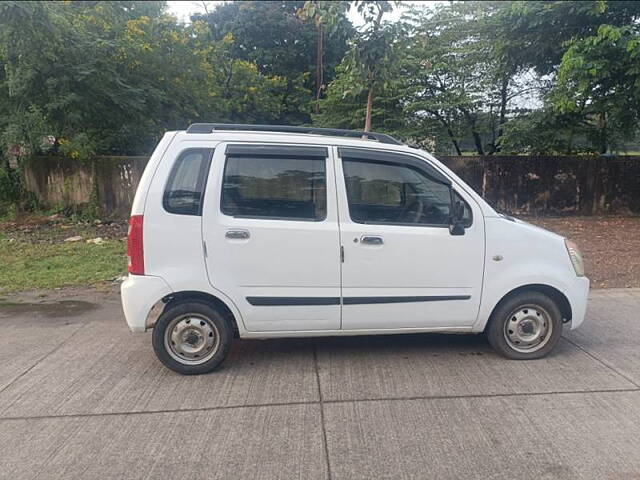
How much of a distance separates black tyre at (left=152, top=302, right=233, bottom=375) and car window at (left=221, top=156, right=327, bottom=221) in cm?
86

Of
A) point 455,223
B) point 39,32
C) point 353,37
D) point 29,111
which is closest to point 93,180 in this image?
point 29,111

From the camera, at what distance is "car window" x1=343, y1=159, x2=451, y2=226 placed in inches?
169

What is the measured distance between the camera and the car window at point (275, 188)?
13.7 ft

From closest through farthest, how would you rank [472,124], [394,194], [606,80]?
[394,194], [606,80], [472,124]

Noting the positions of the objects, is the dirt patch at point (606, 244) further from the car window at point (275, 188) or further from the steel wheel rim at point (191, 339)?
the steel wheel rim at point (191, 339)

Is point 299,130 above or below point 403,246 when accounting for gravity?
above

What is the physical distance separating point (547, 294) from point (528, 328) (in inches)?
13.4

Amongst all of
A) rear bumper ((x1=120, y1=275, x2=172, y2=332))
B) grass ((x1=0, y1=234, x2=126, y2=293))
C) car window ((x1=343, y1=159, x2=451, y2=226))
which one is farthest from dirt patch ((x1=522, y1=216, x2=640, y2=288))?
grass ((x1=0, y1=234, x2=126, y2=293))

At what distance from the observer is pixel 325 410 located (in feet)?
12.0

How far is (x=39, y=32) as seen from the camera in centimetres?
999

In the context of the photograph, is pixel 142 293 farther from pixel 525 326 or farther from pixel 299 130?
pixel 525 326

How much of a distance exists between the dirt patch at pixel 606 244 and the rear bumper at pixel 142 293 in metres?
5.80

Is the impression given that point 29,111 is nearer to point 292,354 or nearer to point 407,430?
point 292,354

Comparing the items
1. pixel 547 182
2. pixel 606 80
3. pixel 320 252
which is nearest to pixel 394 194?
pixel 320 252
